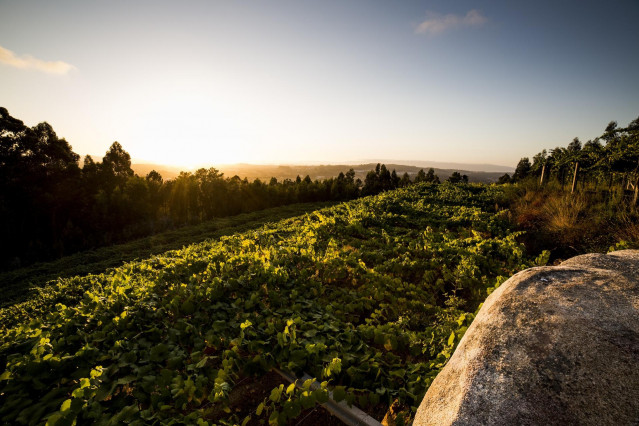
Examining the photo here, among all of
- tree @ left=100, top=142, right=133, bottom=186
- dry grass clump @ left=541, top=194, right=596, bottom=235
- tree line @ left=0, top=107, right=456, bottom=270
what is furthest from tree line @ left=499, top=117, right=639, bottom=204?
tree @ left=100, top=142, right=133, bottom=186

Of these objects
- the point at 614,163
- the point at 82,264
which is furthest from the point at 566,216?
the point at 82,264

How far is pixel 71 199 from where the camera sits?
23844mm

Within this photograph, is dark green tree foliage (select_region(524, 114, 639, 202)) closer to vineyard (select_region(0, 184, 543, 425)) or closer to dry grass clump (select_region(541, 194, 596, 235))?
dry grass clump (select_region(541, 194, 596, 235))

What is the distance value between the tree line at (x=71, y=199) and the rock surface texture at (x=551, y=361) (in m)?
27.3

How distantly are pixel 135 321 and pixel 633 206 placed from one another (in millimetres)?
12407

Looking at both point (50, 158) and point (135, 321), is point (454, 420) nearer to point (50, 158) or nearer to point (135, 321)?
point (135, 321)

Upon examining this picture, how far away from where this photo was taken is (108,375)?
8.30 feet

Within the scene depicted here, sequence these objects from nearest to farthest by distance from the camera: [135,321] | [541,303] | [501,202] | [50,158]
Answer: [541,303], [135,321], [501,202], [50,158]

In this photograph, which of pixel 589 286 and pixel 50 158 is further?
pixel 50 158

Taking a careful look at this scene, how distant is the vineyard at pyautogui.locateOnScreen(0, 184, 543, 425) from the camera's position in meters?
2.29

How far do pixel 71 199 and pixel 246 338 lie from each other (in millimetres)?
30104

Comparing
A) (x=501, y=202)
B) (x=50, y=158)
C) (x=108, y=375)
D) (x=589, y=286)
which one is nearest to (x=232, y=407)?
(x=108, y=375)

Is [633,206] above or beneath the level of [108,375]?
above

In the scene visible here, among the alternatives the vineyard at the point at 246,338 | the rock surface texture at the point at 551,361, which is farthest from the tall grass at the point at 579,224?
the rock surface texture at the point at 551,361
